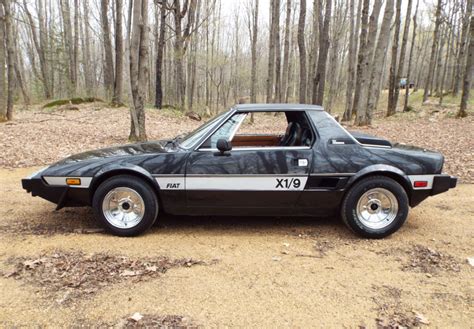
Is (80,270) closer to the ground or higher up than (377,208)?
closer to the ground

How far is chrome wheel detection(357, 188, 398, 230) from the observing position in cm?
388

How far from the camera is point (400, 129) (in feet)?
45.5

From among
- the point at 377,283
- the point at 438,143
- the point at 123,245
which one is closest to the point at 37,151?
the point at 123,245

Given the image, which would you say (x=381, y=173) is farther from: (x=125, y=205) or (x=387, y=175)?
(x=125, y=205)

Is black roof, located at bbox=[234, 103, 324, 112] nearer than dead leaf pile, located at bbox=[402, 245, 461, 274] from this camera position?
No

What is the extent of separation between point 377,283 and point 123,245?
2623mm

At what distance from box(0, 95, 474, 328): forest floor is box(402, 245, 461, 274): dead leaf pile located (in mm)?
11

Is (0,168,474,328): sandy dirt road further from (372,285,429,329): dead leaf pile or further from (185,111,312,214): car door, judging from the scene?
(185,111,312,214): car door

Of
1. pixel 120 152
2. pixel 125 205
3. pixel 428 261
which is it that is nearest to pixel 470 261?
pixel 428 261

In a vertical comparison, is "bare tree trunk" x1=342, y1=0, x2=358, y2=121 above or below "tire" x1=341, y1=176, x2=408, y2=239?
above

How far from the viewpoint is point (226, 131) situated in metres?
3.98

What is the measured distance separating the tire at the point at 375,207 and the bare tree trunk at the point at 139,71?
7.56 meters

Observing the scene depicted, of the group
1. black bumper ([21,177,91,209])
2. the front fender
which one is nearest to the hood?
the front fender

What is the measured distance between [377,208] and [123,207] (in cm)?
303
